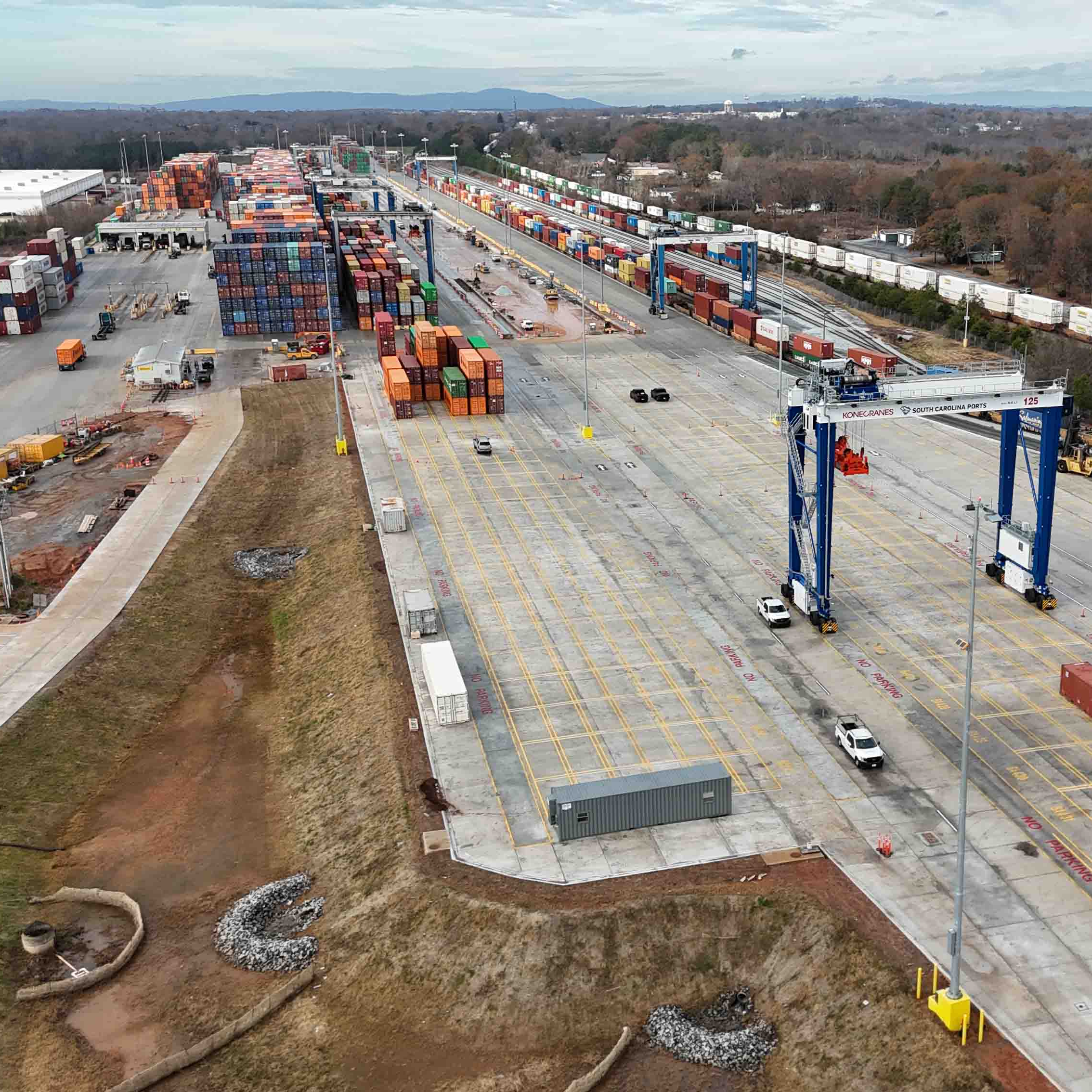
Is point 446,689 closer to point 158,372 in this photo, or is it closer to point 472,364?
point 472,364

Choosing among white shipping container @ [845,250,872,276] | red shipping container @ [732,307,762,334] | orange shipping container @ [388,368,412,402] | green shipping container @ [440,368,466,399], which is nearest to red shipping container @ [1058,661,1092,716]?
green shipping container @ [440,368,466,399]

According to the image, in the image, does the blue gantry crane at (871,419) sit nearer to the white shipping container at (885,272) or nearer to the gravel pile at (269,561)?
the gravel pile at (269,561)

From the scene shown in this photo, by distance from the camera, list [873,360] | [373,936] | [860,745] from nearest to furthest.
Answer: [373,936] → [860,745] → [873,360]

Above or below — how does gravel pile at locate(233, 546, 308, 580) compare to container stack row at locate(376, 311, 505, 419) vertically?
below

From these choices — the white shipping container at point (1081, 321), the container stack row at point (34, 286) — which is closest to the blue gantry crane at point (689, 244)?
the white shipping container at point (1081, 321)

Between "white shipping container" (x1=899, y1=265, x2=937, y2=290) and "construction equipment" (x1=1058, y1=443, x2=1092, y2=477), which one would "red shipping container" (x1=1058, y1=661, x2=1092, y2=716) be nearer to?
"construction equipment" (x1=1058, y1=443, x2=1092, y2=477)

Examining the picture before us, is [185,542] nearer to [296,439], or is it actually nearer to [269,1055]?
[296,439]

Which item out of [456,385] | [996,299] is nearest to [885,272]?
[996,299]
